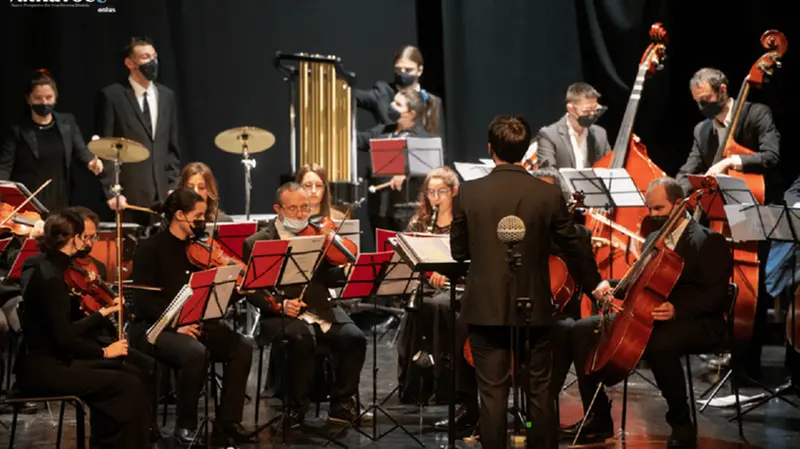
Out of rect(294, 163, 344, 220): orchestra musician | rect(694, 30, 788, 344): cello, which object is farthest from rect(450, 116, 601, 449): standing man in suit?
rect(294, 163, 344, 220): orchestra musician

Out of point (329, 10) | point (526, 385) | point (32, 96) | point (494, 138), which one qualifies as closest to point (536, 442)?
point (526, 385)

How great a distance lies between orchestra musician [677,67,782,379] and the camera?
22.0 ft

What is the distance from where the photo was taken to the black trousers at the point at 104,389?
183 inches

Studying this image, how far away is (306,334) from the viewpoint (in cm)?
573

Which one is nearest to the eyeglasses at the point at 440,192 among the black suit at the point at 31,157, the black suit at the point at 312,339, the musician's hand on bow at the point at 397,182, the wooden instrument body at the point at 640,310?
the black suit at the point at 312,339

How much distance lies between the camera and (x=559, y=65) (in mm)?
9219

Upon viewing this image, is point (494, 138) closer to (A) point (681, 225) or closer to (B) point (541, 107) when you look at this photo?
(A) point (681, 225)

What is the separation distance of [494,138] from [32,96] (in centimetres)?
438

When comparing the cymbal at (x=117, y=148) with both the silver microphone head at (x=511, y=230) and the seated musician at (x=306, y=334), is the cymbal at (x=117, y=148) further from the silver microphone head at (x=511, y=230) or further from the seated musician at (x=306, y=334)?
the silver microphone head at (x=511, y=230)

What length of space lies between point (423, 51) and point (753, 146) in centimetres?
368

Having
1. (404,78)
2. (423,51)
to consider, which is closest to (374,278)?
(404,78)

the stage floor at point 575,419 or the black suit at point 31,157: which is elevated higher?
the black suit at point 31,157

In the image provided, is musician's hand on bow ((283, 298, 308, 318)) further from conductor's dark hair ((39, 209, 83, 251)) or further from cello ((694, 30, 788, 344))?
cello ((694, 30, 788, 344))

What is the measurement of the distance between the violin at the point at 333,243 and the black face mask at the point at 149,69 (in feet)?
8.81
